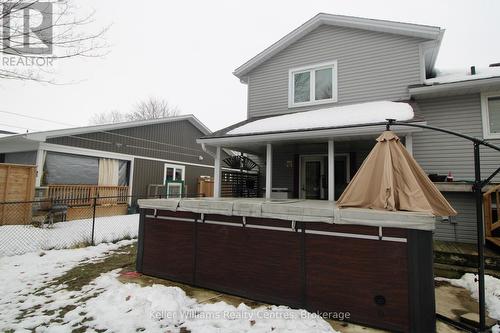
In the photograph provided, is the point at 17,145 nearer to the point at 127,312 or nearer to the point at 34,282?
the point at 34,282

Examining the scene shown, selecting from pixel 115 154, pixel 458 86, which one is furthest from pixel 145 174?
pixel 458 86

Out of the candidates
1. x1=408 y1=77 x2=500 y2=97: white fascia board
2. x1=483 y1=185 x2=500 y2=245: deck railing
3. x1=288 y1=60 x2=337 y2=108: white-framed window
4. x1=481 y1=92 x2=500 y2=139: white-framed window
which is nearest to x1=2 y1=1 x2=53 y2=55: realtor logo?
x1=288 y1=60 x2=337 y2=108: white-framed window

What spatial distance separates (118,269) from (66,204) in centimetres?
664

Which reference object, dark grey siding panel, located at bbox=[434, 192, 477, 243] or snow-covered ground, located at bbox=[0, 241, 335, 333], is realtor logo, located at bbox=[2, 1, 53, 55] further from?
dark grey siding panel, located at bbox=[434, 192, 477, 243]

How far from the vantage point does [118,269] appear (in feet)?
16.7

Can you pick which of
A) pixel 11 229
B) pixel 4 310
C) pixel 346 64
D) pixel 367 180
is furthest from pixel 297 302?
pixel 11 229

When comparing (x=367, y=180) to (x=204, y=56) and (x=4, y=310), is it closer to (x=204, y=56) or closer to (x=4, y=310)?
(x=4, y=310)

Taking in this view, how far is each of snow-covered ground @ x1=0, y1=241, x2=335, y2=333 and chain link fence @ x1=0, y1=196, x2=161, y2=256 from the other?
8.12 ft

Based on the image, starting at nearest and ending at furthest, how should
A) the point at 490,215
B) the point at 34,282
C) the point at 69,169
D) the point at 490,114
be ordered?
the point at 34,282, the point at 490,215, the point at 490,114, the point at 69,169

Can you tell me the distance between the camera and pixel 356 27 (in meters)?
8.03

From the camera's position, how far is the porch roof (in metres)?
5.56

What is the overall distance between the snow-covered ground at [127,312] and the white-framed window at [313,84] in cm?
657

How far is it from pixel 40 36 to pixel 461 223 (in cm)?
1048

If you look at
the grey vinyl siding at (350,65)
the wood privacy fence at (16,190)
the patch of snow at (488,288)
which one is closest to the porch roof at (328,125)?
the grey vinyl siding at (350,65)
